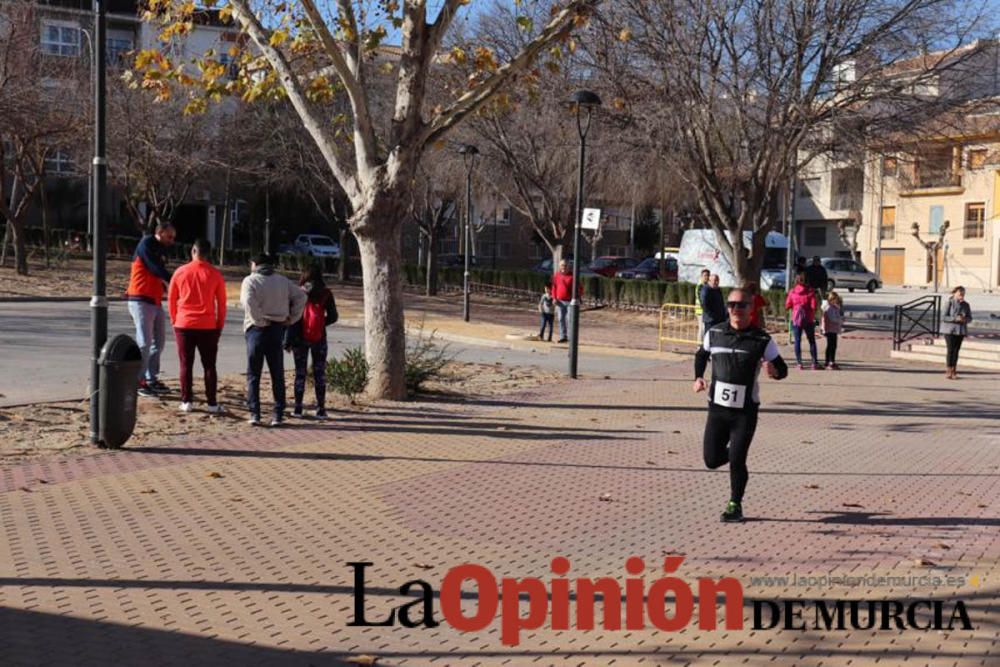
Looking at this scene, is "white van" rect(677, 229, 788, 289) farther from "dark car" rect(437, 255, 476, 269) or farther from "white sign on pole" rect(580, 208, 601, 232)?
"dark car" rect(437, 255, 476, 269)

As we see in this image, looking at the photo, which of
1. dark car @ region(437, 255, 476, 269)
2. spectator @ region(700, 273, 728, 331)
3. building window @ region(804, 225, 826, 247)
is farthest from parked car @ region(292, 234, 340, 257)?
spectator @ region(700, 273, 728, 331)

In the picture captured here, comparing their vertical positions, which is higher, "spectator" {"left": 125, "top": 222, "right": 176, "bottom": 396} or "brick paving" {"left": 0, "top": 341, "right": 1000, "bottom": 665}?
"spectator" {"left": 125, "top": 222, "right": 176, "bottom": 396}

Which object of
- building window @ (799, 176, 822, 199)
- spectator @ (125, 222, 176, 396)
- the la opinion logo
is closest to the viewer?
the la opinion logo

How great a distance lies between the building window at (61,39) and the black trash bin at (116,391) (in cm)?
2797

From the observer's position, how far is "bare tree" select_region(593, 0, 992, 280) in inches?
899

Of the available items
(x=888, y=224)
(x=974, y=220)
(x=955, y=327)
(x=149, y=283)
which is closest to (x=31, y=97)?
(x=149, y=283)

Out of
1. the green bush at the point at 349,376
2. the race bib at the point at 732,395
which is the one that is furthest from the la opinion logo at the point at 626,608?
the green bush at the point at 349,376

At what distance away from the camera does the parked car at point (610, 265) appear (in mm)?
55625

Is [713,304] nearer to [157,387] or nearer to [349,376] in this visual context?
[349,376]

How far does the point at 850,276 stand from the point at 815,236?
21905 millimetres

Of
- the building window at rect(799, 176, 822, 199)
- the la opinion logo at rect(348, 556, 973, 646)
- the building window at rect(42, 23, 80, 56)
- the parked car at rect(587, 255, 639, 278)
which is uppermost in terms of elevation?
the building window at rect(42, 23, 80, 56)

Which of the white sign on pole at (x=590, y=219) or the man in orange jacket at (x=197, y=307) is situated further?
the white sign on pole at (x=590, y=219)

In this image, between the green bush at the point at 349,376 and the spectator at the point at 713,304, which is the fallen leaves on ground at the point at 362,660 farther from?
the spectator at the point at 713,304

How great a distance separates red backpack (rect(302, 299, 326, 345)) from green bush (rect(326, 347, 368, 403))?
5.20 ft
